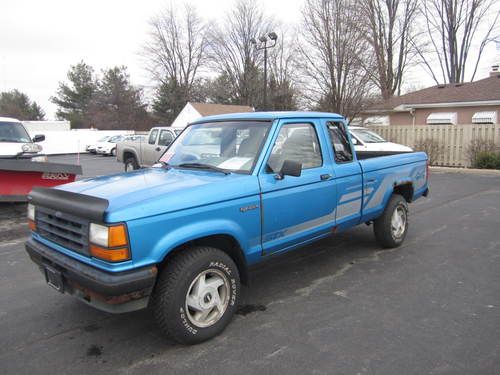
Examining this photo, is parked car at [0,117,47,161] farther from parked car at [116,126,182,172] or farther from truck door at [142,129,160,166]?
truck door at [142,129,160,166]

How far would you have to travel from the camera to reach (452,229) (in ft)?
22.4

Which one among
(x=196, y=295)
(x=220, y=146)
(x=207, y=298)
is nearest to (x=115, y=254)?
(x=196, y=295)

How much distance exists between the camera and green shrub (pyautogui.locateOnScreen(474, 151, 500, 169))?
51.0 feet

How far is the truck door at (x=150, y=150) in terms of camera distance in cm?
1378

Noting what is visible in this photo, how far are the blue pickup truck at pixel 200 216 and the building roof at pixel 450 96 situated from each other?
1780 cm


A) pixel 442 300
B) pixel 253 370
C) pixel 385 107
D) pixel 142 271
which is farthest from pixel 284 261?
pixel 385 107

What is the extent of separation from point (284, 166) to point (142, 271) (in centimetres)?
157

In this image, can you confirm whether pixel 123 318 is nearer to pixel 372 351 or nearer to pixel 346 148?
pixel 372 351

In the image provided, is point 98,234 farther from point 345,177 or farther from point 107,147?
point 107,147

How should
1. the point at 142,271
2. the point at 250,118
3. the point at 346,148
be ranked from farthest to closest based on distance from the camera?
the point at 346,148 → the point at 250,118 → the point at 142,271

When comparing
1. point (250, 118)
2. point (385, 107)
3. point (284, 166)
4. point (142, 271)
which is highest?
point (385, 107)

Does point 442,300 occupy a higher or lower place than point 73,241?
lower

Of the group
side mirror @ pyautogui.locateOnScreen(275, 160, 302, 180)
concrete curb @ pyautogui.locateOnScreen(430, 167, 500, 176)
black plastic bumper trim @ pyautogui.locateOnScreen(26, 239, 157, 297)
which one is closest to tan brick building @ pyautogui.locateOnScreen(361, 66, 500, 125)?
concrete curb @ pyautogui.locateOnScreen(430, 167, 500, 176)

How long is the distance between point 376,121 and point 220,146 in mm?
20819
